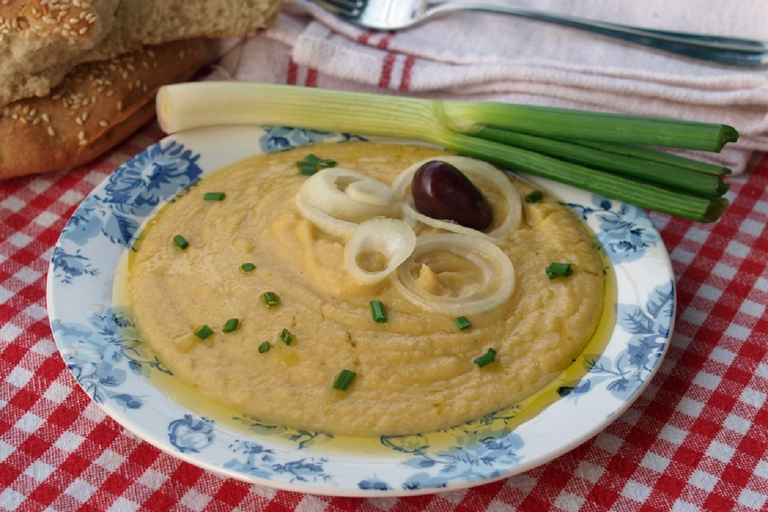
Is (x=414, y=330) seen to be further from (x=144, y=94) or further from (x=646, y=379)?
(x=144, y=94)

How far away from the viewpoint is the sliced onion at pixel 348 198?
11.6ft

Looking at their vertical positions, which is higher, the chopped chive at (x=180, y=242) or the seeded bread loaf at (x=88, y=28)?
the seeded bread loaf at (x=88, y=28)

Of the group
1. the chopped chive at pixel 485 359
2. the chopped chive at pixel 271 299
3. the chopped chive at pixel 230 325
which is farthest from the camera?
the chopped chive at pixel 271 299

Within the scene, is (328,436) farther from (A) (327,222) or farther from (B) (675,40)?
(B) (675,40)

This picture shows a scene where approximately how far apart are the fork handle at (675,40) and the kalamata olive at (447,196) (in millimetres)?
1458

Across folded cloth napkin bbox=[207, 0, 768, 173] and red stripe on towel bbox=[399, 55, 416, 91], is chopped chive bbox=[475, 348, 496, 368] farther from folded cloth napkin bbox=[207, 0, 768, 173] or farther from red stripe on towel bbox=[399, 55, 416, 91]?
red stripe on towel bbox=[399, 55, 416, 91]

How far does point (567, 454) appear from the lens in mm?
2842

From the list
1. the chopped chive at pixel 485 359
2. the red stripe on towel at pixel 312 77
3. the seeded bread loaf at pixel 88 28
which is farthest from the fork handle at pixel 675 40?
the chopped chive at pixel 485 359

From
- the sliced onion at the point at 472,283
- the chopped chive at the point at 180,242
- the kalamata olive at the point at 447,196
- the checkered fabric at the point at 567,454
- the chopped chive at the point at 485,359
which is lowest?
the checkered fabric at the point at 567,454

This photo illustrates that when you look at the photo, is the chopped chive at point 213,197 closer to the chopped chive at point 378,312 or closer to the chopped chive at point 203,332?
the chopped chive at point 203,332

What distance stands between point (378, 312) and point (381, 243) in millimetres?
405

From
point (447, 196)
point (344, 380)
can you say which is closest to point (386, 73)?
point (447, 196)

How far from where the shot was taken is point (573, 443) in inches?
101

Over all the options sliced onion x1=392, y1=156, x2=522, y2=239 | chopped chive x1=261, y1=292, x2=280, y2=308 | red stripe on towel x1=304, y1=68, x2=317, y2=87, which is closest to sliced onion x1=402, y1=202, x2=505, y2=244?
sliced onion x1=392, y1=156, x2=522, y2=239
